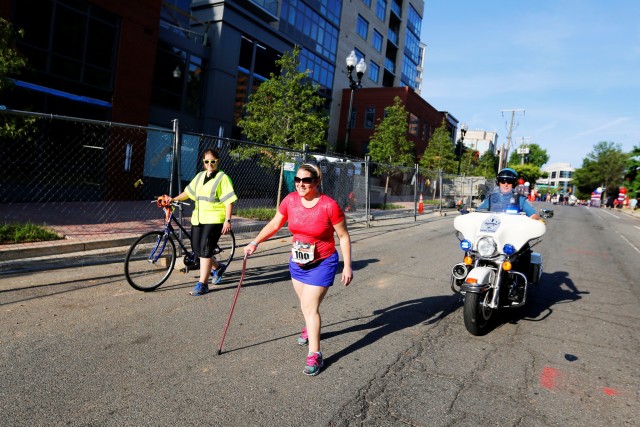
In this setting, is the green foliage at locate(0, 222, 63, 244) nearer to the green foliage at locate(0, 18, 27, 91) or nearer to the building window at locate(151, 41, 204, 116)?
the green foliage at locate(0, 18, 27, 91)

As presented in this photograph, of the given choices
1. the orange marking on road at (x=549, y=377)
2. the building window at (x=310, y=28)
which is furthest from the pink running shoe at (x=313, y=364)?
the building window at (x=310, y=28)

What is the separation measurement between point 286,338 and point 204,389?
117 cm

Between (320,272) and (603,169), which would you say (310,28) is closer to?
(320,272)

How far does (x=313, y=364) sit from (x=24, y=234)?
6232 millimetres

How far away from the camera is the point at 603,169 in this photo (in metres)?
92.3

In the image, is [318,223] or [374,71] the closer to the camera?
[318,223]

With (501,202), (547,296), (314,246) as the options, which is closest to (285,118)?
(501,202)

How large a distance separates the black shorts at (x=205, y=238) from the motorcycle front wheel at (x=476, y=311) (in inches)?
125

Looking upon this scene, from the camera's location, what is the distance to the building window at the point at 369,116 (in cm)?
3885

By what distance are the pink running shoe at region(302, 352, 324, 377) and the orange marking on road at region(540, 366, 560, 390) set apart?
1.88 meters

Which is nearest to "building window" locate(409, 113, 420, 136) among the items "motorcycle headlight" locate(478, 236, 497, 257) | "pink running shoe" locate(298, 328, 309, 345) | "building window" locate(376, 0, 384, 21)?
"building window" locate(376, 0, 384, 21)

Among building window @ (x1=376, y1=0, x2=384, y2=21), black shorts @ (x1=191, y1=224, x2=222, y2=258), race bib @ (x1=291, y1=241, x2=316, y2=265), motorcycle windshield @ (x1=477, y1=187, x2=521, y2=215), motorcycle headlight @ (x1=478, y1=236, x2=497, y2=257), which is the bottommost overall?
black shorts @ (x1=191, y1=224, x2=222, y2=258)

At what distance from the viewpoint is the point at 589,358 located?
424 cm

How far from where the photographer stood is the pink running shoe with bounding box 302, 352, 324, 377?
348cm
